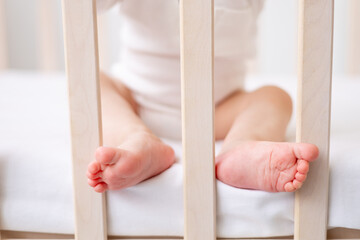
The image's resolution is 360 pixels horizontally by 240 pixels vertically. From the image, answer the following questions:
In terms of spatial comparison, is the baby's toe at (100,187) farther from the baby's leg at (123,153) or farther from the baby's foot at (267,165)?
the baby's foot at (267,165)

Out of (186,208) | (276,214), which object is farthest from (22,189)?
(276,214)

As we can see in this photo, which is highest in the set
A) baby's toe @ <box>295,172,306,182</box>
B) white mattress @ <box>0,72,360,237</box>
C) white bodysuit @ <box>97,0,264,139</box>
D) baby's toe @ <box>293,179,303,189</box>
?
white bodysuit @ <box>97,0,264,139</box>

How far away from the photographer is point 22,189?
2.23 feet

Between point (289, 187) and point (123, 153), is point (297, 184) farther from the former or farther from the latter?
point (123, 153)

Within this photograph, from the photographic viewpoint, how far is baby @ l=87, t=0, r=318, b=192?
0.59m

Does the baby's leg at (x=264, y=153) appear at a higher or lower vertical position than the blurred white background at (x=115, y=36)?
lower

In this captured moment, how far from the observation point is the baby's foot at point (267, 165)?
58cm

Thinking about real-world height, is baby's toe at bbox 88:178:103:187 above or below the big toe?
below

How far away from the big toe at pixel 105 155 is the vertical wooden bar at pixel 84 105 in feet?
0.12

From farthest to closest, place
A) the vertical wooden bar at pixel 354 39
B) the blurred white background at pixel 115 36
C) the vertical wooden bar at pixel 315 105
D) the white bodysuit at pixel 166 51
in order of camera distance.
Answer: the blurred white background at pixel 115 36 < the vertical wooden bar at pixel 354 39 < the white bodysuit at pixel 166 51 < the vertical wooden bar at pixel 315 105

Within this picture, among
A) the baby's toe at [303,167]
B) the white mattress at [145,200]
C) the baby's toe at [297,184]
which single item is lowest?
the white mattress at [145,200]

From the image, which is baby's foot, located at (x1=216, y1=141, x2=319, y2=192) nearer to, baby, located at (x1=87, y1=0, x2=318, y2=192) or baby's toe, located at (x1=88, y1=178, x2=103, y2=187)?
baby, located at (x1=87, y1=0, x2=318, y2=192)

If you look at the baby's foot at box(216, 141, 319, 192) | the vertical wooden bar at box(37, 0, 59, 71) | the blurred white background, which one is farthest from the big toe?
the vertical wooden bar at box(37, 0, 59, 71)

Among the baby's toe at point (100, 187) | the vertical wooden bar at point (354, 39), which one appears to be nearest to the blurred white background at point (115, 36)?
the vertical wooden bar at point (354, 39)
